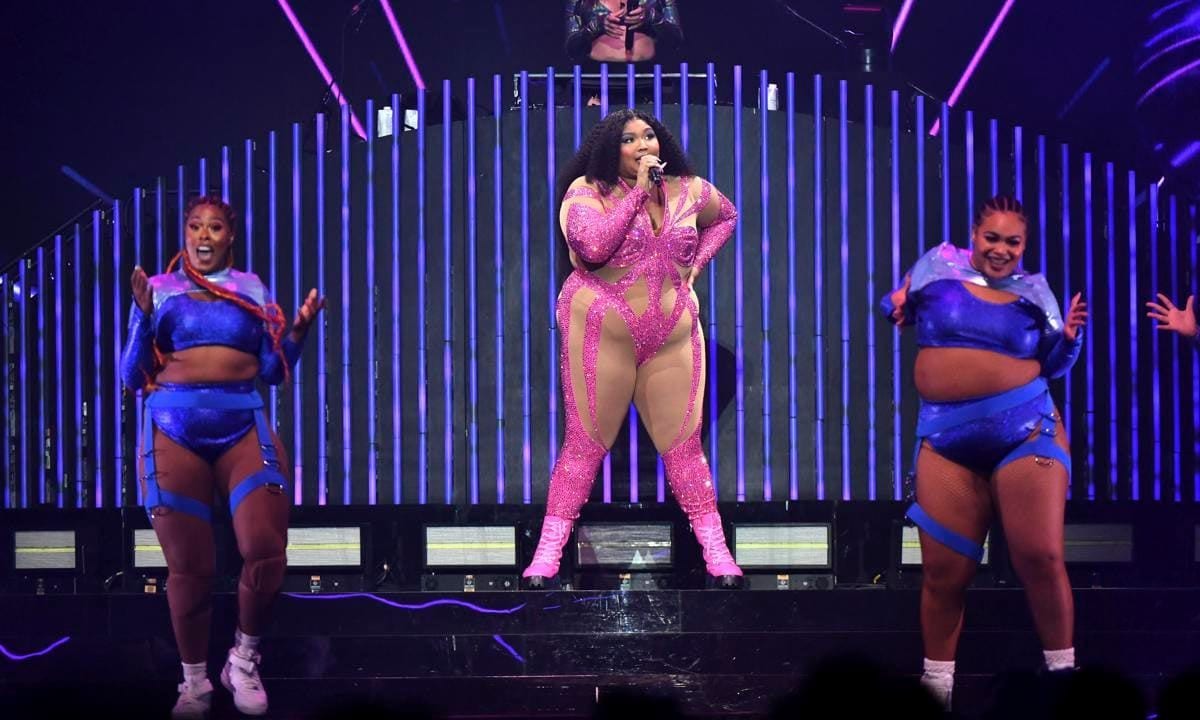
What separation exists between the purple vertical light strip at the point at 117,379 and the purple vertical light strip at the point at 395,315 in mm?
1051

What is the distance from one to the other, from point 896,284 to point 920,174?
0.44 meters

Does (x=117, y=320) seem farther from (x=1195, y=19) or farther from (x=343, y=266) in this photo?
(x=1195, y=19)

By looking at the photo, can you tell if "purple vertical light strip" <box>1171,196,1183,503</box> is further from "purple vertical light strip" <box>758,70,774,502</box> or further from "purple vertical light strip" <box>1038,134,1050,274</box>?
"purple vertical light strip" <box>758,70,774,502</box>

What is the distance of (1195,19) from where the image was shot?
5.60 m

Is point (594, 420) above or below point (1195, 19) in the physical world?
below

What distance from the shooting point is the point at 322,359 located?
572 centimetres

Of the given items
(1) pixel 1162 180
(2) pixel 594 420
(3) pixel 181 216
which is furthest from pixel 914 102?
(3) pixel 181 216

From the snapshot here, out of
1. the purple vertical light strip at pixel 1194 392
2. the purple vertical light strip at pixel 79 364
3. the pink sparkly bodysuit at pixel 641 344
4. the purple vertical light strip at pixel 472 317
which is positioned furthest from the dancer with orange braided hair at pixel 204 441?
the purple vertical light strip at pixel 1194 392

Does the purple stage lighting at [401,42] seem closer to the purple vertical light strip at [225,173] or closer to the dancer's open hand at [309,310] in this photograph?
the purple vertical light strip at [225,173]

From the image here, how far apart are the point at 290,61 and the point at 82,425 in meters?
2.17

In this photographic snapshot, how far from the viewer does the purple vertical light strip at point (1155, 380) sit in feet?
18.5

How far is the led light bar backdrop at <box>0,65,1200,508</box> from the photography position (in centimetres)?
569

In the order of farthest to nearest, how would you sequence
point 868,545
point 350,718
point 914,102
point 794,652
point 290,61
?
point 290,61 < point 914,102 < point 868,545 < point 794,652 < point 350,718

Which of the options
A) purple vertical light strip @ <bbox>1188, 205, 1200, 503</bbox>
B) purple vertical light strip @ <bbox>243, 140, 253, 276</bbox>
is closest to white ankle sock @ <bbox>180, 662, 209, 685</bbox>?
purple vertical light strip @ <bbox>243, 140, 253, 276</bbox>
